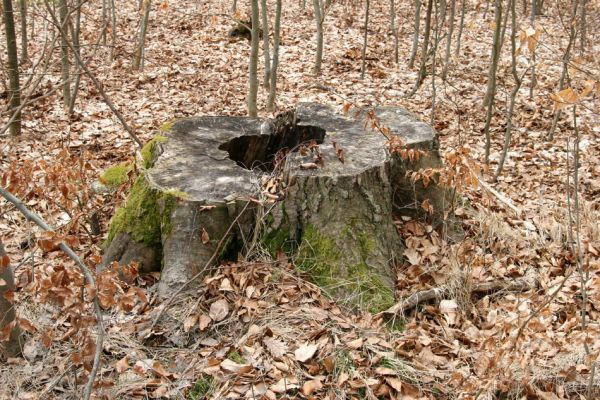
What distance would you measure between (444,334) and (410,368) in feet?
1.85

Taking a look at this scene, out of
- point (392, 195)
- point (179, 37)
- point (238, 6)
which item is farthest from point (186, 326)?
point (238, 6)

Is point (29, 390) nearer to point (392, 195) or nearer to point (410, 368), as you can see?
point (410, 368)

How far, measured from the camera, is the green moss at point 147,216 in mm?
3596

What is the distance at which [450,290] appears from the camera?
3.62 metres

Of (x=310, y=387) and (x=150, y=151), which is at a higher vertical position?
(x=150, y=151)

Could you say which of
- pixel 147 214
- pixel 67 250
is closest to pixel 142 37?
pixel 147 214

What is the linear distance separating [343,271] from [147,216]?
1.35m

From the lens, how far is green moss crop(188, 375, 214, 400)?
2.78 m

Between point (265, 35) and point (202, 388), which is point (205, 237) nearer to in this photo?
point (202, 388)

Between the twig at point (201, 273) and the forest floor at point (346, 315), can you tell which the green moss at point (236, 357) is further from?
the twig at point (201, 273)

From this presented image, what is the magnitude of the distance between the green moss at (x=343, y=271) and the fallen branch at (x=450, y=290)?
0.29 ft

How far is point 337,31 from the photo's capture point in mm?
11203

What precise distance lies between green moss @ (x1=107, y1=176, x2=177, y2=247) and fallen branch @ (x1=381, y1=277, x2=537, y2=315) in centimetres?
153

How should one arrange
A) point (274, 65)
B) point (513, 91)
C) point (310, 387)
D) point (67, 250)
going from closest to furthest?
point (67, 250) < point (310, 387) < point (513, 91) < point (274, 65)
